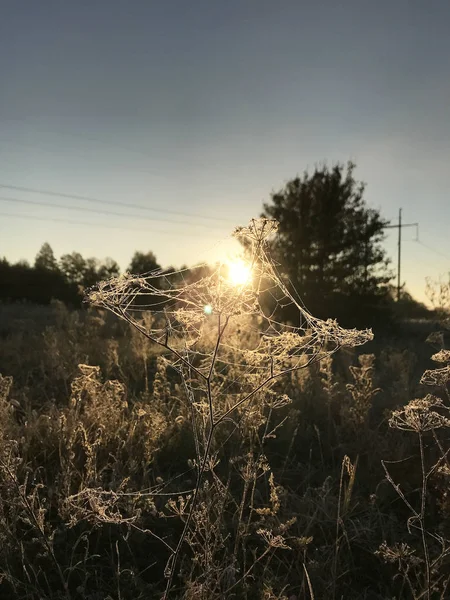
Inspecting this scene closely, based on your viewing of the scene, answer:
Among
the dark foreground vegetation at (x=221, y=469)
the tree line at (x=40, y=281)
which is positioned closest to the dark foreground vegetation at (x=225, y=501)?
the dark foreground vegetation at (x=221, y=469)

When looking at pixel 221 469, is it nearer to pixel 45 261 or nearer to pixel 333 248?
pixel 333 248

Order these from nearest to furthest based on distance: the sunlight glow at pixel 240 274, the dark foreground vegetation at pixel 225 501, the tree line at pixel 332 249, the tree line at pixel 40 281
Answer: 1. the sunlight glow at pixel 240 274
2. the dark foreground vegetation at pixel 225 501
3. the tree line at pixel 332 249
4. the tree line at pixel 40 281

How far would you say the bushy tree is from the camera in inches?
582

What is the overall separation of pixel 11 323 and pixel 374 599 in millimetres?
9956

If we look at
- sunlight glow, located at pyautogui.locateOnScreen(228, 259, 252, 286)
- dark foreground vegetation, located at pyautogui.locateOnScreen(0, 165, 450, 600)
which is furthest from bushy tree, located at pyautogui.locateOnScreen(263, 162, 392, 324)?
sunlight glow, located at pyautogui.locateOnScreen(228, 259, 252, 286)

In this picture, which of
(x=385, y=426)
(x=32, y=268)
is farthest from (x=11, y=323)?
(x=32, y=268)

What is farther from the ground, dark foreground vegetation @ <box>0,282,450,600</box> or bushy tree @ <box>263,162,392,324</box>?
bushy tree @ <box>263,162,392,324</box>

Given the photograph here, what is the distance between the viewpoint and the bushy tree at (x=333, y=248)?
14.8 meters

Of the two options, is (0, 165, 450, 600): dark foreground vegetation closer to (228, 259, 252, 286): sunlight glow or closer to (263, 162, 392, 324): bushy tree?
(228, 259, 252, 286): sunlight glow

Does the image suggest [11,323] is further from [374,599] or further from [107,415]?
[374,599]

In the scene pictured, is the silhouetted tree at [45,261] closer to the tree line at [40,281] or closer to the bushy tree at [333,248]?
the tree line at [40,281]

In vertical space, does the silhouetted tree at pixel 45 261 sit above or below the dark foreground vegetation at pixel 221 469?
above

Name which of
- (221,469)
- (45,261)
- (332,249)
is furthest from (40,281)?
(221,469)

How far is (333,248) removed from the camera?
14992mm
